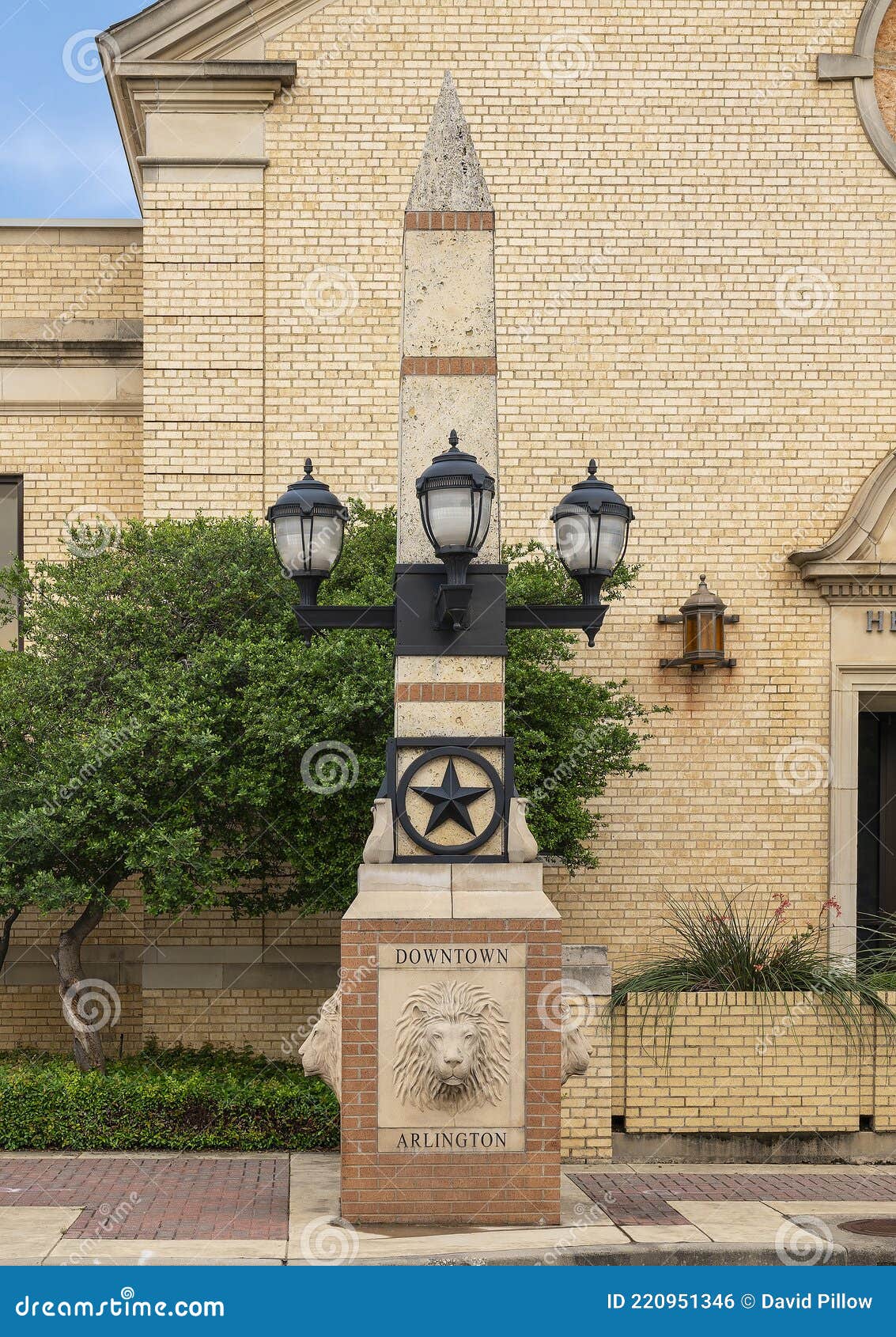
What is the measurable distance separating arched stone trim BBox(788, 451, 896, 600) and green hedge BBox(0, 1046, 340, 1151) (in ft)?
23.8

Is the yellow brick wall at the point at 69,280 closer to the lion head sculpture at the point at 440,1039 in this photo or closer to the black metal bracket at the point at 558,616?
the black metal bracket at the point at 558,616

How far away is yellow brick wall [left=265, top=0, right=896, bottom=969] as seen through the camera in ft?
46.9

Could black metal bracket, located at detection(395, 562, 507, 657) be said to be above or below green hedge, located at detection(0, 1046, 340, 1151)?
above

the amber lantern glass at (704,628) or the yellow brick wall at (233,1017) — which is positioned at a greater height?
the amber lantern glass at (704,628)

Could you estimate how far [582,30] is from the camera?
14.7 meters

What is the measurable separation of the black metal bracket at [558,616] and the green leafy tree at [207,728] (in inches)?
108

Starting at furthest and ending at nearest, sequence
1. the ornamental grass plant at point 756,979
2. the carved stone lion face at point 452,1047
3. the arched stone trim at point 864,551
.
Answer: the arched stone trim at point 864,551 < the ornamental grass plant at point 756,979 < the carved stone lion face at point 452,1047

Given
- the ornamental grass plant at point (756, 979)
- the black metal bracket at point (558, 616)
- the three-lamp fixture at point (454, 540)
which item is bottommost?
the ornamental grass plant at point (756, 979)

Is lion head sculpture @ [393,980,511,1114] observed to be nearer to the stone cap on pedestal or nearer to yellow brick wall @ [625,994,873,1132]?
the stone cap on pedestal

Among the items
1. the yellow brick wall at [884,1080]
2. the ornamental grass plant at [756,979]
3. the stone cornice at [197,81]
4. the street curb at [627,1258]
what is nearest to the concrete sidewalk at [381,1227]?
the street curb at [627,1258]

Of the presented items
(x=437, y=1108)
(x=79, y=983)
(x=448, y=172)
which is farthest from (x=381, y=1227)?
(x=448, y=172)

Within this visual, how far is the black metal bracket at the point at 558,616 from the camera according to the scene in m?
8.12

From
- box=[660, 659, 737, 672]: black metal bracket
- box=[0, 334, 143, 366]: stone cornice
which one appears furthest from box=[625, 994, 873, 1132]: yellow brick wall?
box=[0, 334, 143, 366]: stone cornice

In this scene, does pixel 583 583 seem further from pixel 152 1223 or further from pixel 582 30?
pixel 582 30
